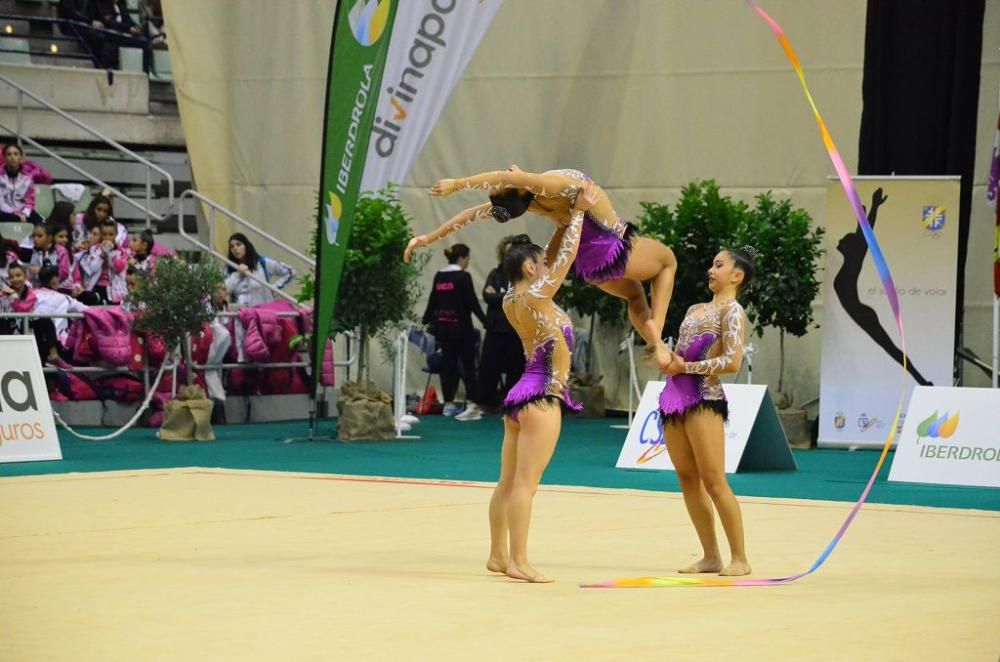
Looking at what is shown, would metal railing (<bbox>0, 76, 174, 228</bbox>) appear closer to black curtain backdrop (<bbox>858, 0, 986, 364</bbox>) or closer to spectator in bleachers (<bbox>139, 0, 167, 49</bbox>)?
spectator in bleachers (<bbox>139, 0, 167, 49</bbox>)

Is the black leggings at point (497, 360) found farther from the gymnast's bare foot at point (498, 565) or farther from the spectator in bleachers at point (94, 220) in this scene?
the gymnast's bare foot at point (498, 565)

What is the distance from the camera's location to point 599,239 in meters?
6.54

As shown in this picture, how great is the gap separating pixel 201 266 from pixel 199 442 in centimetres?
159

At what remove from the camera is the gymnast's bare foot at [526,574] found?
6312mm

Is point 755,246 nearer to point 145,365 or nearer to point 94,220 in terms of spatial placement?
point 145,365

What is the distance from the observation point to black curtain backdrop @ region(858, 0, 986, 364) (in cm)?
1348

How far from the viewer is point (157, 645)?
4.94 metres

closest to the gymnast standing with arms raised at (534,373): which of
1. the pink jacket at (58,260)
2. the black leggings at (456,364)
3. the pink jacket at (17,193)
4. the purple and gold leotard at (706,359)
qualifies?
the purple and gold leotard at (706,359)

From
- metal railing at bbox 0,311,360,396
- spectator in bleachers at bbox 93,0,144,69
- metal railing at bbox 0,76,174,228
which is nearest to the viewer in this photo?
metal railing at bbox 0,311,360,396

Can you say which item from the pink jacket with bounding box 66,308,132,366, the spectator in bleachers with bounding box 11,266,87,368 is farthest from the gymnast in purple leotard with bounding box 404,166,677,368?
the spectator in bleachers with bounding box 11,266,87,368

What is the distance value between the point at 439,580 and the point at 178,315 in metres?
7.36

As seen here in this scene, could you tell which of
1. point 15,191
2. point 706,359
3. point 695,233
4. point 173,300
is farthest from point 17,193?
point 706,359

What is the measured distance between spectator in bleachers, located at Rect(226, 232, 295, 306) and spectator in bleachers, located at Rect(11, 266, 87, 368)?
69.3 inches

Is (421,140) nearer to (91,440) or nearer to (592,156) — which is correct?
(592,156)
